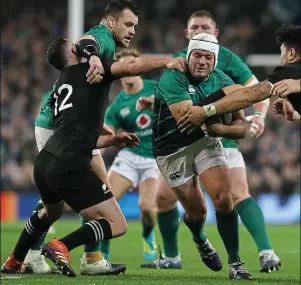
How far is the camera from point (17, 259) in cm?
823

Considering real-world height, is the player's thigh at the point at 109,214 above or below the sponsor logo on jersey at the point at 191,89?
below

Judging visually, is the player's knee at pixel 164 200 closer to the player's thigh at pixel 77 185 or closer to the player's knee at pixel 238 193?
the player's knee at pixel 238 193

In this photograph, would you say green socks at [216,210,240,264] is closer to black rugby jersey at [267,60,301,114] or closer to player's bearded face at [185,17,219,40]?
black rugby jersey at [267,60,301,114]

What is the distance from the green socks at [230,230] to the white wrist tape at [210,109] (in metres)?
0.97

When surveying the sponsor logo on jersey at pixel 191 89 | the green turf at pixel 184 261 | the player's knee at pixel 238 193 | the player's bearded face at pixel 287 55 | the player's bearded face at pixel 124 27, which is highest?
the player's bearded face at pixel 124 27

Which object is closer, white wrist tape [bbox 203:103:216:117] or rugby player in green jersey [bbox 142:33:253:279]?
white wrist tape [bbox 203:103:216:117]

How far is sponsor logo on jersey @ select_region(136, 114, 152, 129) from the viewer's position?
11016 millimetres

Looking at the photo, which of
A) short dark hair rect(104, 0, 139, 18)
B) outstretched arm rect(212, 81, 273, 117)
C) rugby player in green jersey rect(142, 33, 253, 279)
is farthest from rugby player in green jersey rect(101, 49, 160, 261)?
outstretched arm rect(212, 81, 273, 117)

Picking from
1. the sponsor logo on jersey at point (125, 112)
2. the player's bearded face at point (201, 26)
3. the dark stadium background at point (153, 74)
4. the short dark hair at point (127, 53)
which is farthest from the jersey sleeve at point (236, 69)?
the dark stadium background at point (153, 74)

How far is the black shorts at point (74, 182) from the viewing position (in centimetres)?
734

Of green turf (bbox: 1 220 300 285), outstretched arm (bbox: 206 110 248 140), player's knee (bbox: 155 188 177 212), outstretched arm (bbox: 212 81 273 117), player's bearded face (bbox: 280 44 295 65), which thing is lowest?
green turf (bbox: 1 220 300 285)

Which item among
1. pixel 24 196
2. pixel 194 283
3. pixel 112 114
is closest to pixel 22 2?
pixel 24 196

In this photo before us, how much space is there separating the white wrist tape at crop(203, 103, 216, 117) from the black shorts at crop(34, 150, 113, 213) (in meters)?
1.02

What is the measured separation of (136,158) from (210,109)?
3799 millimetres
